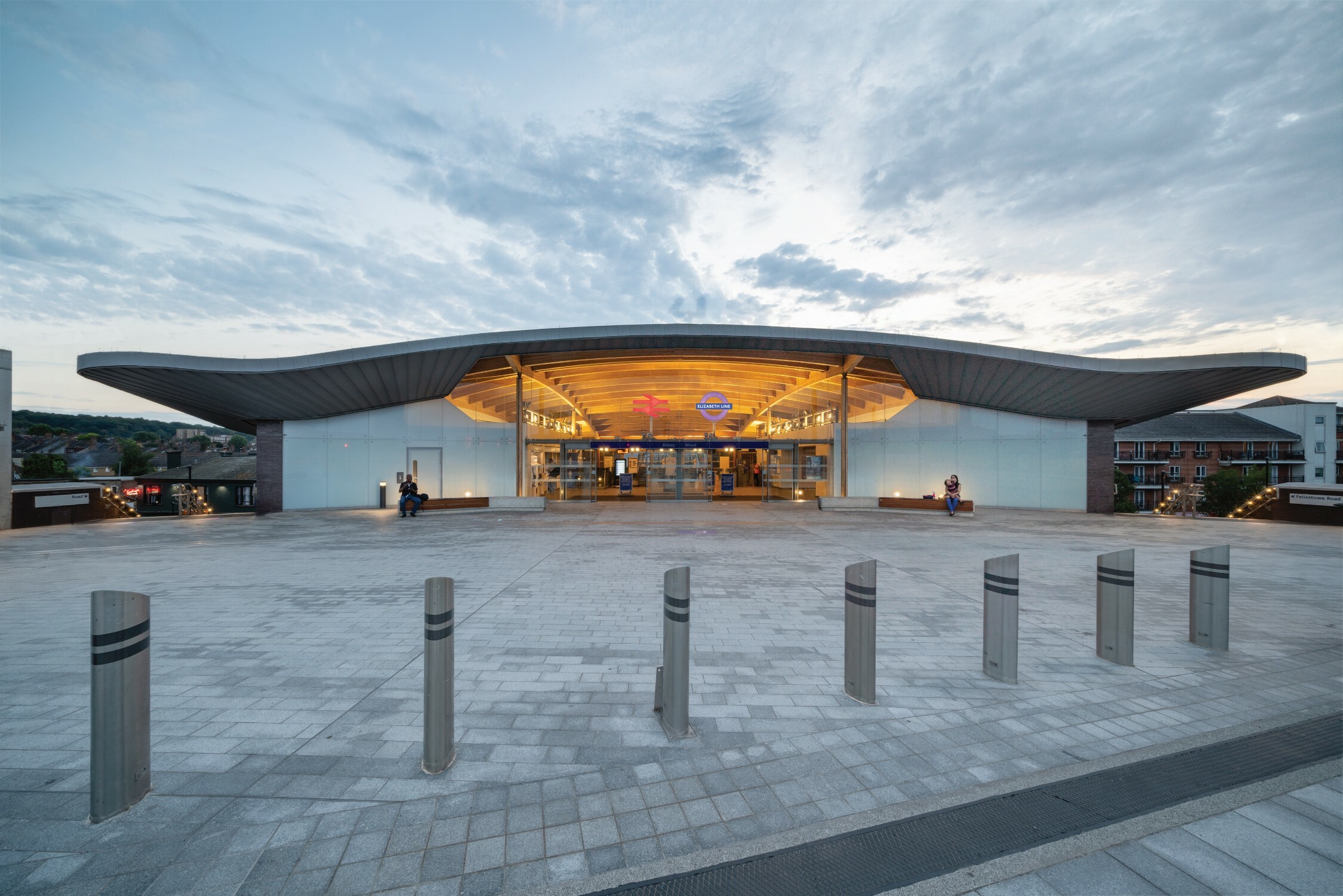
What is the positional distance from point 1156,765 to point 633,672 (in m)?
3.87

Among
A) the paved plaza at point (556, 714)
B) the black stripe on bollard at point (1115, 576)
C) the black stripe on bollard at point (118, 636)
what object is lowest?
the paved plaza at point (556, 714)

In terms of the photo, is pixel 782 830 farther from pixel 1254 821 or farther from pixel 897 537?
pixel 897 537

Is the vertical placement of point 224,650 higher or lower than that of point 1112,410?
lower

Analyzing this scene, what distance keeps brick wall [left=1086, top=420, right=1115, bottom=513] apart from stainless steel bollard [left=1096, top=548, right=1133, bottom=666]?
22.7 m

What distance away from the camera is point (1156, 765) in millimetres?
3604

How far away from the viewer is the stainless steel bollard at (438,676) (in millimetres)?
3445

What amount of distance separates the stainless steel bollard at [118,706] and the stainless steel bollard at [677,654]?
9.91 ft

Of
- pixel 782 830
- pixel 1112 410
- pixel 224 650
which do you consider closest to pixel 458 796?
pixel 782 830

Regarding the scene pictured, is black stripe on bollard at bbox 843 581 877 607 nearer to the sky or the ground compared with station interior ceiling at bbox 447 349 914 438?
nearer to the ground

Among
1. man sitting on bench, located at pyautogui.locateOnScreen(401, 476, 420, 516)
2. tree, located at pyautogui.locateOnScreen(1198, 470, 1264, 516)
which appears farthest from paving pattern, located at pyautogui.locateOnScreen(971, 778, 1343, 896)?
tree, located at pyautogui.locateOnScreen(1198, 470, 1264, 516)

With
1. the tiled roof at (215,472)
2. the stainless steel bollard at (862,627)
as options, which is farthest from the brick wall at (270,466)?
the tiled roof at (215,472)

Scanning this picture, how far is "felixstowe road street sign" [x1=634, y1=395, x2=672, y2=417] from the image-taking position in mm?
32812

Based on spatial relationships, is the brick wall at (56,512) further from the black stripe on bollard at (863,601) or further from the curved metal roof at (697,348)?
the black stripe on bollard at (863,601)

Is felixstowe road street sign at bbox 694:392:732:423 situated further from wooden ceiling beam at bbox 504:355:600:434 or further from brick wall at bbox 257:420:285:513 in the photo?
brick wall at bbox 257:420:285:513
